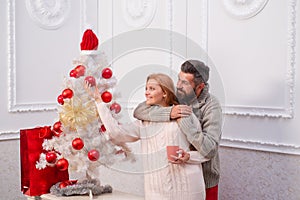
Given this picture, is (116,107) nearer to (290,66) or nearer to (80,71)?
(80,71)

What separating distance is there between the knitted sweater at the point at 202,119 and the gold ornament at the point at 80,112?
0.30 metres

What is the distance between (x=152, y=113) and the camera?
1.92 m

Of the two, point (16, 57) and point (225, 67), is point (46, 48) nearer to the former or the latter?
point (16, 57)

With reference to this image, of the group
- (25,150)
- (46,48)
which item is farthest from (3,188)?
(46,48)

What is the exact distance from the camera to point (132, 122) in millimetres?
2053

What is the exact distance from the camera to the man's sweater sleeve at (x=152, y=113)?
→ 1882 mm

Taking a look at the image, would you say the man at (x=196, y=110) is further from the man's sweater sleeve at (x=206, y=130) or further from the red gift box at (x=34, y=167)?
the red gift box at (x=34, y=167)

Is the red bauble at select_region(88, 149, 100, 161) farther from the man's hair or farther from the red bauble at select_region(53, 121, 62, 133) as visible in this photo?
the man's hair

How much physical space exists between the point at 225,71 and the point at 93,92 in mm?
744

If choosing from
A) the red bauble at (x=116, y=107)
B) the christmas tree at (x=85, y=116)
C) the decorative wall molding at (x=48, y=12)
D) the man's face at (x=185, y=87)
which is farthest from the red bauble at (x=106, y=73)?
the decorative wall molding at (x=48, y=12)

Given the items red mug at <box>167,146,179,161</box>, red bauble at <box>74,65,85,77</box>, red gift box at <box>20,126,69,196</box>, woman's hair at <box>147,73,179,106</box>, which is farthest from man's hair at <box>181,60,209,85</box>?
red gift box at <box>20,126,69,196</box>

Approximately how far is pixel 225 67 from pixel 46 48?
1.30 metres

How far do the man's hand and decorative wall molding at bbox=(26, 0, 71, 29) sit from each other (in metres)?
1.59

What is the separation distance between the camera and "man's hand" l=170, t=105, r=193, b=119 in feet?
6.10
